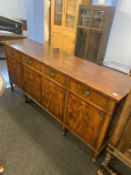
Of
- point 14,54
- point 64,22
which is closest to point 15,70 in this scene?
point 14,54

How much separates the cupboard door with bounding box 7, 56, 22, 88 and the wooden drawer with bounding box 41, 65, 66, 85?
1.70ft

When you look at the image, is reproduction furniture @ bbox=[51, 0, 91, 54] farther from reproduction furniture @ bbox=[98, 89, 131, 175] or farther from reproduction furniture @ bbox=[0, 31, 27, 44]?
reproduction furniture @ bbox=[98, 89, 131, 175]

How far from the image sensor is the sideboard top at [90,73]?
103 centimetres

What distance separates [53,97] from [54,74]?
10.9 inches

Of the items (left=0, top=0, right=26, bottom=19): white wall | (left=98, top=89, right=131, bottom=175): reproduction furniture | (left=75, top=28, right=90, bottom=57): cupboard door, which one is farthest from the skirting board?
(left=0, top=0, right=26, bottom=19): white wall

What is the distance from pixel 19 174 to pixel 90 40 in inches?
118

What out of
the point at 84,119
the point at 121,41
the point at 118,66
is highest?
the point at 121,41

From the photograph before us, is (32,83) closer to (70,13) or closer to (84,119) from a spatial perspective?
(84,119)

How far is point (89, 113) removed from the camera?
3.84 ft

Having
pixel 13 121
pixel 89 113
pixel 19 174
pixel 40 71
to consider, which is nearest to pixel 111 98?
pixel 89 113

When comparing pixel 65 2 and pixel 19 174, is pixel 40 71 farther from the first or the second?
pixel 65 2

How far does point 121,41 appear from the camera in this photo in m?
3.12

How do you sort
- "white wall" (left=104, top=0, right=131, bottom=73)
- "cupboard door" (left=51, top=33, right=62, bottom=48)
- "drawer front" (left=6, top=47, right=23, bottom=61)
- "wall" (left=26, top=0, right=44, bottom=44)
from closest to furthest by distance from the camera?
"drawer front" (left=6, top=47, right=23, bottom=61) < "white wall" (left=104, top=0, right=131, bottom=73) < "wall" (left=26, top=0, right=44, bottom=44) < "cupboard door" (left=51, top=33, right=62, bottom=48)

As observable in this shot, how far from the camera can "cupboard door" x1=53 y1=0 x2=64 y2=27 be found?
382 cm
